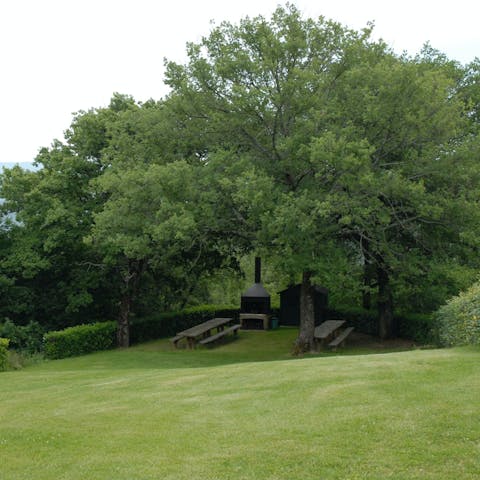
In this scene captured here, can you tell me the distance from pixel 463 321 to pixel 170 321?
20.4 metres

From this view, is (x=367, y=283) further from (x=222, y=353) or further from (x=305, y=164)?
(x=305, y=164)

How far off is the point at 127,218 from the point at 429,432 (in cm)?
1626

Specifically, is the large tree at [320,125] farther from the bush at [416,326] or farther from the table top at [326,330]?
the bush at [416,326]

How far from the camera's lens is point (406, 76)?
1989 cm

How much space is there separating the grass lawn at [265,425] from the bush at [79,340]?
10468mm

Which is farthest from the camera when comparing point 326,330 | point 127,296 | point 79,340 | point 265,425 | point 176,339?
point 127,296

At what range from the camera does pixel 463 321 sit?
14.9m

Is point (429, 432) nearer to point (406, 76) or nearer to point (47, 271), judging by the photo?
point (406, 76)

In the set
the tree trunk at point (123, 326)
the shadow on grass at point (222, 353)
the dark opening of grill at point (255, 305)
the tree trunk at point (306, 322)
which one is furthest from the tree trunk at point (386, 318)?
the tree trunk at point (123, 326)

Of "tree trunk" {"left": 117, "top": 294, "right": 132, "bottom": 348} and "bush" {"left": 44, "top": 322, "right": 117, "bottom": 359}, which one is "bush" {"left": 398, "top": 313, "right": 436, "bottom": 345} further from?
"bush" {"left": 44, "top": 322, "right": 117, "bottom": 359}

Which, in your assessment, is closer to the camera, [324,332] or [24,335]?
[324,332]

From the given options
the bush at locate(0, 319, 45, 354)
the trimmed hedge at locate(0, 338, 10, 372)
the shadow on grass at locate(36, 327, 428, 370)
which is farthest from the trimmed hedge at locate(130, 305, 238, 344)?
the trimmed hedge at locate(0, 338, 10, 372)

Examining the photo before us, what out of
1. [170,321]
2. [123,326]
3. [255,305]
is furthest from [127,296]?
[255,305]

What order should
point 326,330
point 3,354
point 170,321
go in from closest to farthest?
point 3,354 → point 326,330 → point 170,321
